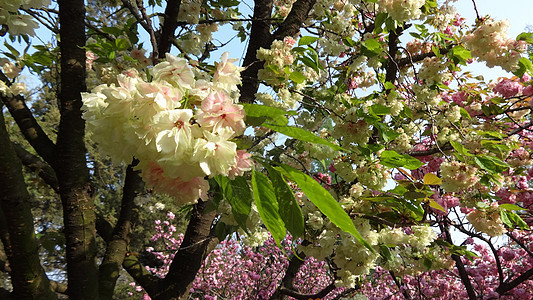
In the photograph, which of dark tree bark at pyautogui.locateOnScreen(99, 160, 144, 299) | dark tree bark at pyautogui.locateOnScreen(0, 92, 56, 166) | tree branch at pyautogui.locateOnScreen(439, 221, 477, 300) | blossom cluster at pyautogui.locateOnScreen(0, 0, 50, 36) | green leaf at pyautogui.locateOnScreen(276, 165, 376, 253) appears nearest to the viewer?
green leaf at pyautogui.locateOnScreen(276, 165, 376, 253)

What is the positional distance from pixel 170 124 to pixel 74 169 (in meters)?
1.47

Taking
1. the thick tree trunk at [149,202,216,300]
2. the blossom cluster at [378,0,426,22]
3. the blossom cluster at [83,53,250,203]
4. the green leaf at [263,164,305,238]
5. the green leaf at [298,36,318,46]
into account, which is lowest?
the green leaf at [263,164,305,238]

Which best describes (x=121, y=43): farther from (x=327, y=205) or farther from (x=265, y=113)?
(x=327, y=205)

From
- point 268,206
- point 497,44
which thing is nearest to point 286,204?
point 268,206

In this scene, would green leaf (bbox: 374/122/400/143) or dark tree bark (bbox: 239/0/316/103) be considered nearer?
green leaf (bbox: 374/122/400/143)

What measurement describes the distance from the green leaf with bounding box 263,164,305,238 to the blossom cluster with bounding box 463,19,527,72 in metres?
2.11

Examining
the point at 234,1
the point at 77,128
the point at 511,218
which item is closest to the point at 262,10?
the point at 234,1

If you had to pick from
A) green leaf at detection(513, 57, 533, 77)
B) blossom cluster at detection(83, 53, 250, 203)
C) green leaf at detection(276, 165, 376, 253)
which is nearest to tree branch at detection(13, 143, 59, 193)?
blossom cluster at detection(83, 53, 250, 203)

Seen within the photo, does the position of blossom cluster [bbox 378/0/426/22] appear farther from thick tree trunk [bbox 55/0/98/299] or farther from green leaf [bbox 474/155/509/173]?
thick tree trunk [bbox 55/0/98/299]

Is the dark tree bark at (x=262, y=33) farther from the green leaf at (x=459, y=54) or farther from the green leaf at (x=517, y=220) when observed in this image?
the green leaf at (x=517, y=220)

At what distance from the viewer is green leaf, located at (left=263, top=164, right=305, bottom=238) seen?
25.5 inches

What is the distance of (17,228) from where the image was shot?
142 cm

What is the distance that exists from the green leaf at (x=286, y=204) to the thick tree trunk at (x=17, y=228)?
1.30 m

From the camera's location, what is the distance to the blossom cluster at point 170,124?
553mm
